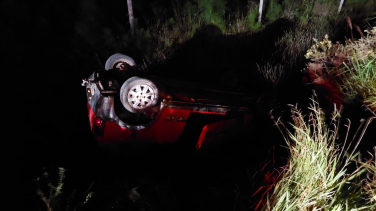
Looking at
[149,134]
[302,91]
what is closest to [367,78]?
[302,91]

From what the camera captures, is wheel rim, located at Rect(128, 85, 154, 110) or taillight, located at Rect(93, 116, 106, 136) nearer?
wheel rim, located at Rect(128, 85, 154, 110)

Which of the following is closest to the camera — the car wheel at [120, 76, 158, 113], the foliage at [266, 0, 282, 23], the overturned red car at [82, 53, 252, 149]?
the car wheel at [120, 76, 158, 113]

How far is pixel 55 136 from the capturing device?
381 cm

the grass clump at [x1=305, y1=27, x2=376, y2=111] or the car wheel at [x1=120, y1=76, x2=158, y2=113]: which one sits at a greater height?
the car wheel at [x1=120, y1=76, x2=158, y2=113]

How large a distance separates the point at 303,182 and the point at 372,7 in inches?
319

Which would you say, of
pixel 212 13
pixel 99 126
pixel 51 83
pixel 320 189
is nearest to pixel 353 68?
pixel 320 189

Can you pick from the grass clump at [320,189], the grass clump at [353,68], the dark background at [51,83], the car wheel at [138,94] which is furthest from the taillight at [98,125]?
the grass clump at [353,68]

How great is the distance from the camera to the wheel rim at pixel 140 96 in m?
2.62

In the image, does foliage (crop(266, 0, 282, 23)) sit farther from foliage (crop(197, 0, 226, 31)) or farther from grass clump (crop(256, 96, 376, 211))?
grass clump (crop(256, 96, 376, 211))

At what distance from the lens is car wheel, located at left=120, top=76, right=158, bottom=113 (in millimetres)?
2564

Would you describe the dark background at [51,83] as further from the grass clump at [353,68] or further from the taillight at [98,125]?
the taillight at [98,125]

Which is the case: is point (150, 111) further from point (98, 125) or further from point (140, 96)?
point (98, 125)

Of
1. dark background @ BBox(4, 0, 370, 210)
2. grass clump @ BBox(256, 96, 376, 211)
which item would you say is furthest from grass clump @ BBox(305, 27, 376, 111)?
grass clump @ BBox(256, 96, 376, 211)

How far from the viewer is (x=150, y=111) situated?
2.91 meters
